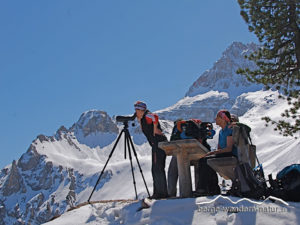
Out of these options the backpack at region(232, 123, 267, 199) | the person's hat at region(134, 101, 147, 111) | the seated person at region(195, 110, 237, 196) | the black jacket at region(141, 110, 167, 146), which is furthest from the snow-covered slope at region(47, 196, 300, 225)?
the person's hat at region(134, 101, 147, 111)

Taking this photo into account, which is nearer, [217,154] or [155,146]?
[217,154]

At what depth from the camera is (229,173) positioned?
789 cm

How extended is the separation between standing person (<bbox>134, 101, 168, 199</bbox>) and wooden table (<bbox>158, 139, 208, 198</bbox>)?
54 centimetres

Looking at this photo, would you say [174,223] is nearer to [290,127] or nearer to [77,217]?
[77,217]

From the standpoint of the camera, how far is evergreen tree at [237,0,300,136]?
1202 cm

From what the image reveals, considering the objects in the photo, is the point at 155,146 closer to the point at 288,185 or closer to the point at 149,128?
the point at 149,128

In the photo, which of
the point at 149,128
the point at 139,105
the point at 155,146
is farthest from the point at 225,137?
the point at 139,105

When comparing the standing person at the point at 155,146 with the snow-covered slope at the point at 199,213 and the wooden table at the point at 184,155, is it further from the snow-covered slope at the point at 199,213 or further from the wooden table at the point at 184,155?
the snow-covered slope at the point at 199,213

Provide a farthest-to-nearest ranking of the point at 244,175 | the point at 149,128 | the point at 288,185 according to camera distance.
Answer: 1. the point at 149,128
2. the point at 244,175
3. the point at 288,185

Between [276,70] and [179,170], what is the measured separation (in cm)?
556

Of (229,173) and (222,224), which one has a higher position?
(229,173)

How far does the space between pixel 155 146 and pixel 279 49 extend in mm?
5784

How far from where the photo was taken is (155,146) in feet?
29.0

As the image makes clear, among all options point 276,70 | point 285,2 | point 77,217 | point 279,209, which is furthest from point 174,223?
point 285,2
